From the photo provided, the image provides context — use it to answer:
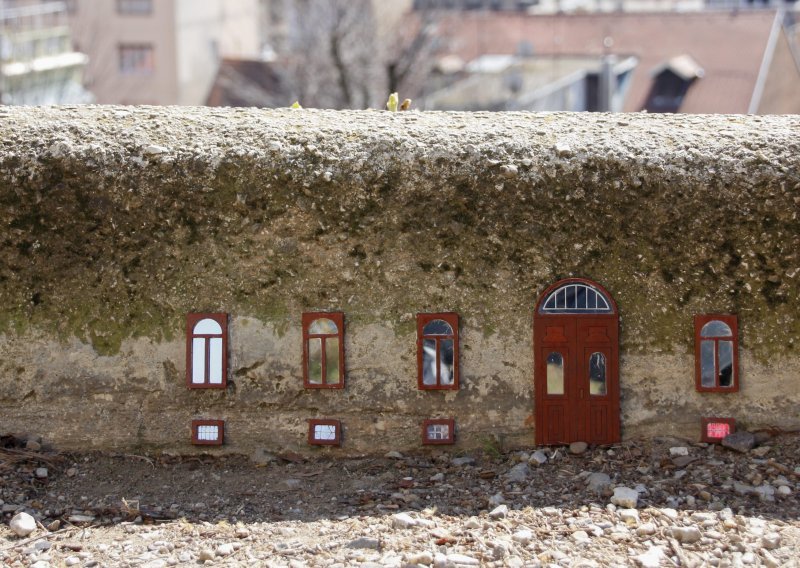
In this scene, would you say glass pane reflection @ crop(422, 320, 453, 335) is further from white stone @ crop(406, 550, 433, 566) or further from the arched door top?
white stone @ crop(406, 550, 433, 566)

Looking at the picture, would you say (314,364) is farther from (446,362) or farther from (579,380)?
(579,380)

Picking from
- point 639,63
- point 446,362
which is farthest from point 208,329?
point 639,63

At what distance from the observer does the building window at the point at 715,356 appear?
26.9 feet

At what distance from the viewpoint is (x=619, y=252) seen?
324 inches

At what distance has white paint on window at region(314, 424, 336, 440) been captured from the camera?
8.46m

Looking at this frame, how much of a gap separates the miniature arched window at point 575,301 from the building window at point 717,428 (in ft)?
3.63

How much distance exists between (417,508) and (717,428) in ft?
7.66

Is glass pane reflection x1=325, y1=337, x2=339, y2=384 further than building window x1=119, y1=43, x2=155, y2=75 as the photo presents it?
No

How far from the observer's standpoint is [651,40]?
3338 centimetres

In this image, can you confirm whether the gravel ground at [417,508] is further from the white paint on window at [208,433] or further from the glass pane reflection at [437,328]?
the glass pane reflection at [437,328]

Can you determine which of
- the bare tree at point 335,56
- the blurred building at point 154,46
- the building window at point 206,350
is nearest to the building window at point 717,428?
the building window at point 206,350

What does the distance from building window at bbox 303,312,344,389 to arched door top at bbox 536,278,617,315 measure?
4.93ft

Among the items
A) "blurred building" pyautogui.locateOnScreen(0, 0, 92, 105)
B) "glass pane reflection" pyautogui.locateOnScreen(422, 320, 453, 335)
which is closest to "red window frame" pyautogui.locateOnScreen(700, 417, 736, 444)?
"glass pane reflection" pyautogui.locateOnScreen(422, 320, 453, 335)

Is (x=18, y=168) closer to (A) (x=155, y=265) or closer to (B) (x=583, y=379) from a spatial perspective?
(A) (x=155, y=265)
